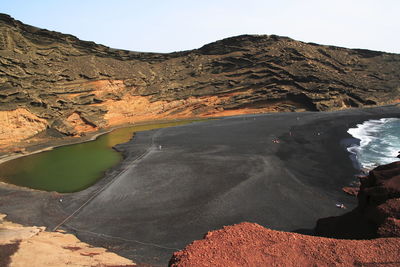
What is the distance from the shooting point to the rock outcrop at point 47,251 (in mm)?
12266

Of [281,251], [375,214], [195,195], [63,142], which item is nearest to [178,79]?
[63,142]

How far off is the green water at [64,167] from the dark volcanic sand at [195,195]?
7.28ft

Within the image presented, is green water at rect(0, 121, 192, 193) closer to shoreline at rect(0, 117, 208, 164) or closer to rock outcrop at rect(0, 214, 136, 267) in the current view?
shoreline at rect(0, 117, 208, 164)

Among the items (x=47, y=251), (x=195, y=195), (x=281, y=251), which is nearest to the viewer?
Answer: (x=281, y=251)

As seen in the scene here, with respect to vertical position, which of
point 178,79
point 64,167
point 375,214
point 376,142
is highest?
point 178,79

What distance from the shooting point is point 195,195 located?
860 inches

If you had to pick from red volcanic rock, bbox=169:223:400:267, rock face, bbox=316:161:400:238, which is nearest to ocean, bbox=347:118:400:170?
rock face, bbox=316:161:400:238

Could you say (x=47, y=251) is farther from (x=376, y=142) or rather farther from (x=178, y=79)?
(x=178, y=79)

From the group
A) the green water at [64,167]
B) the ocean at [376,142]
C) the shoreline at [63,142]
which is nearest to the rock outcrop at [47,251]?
the green water at [64,167]

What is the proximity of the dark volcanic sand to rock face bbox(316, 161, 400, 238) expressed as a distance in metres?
3.30

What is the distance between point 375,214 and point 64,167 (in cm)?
3133

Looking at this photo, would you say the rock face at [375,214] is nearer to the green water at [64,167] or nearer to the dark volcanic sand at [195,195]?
the dark volcanic sand at [195,195]

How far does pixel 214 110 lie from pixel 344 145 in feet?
124

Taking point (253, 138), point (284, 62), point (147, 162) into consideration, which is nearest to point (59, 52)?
point (147, 162)
